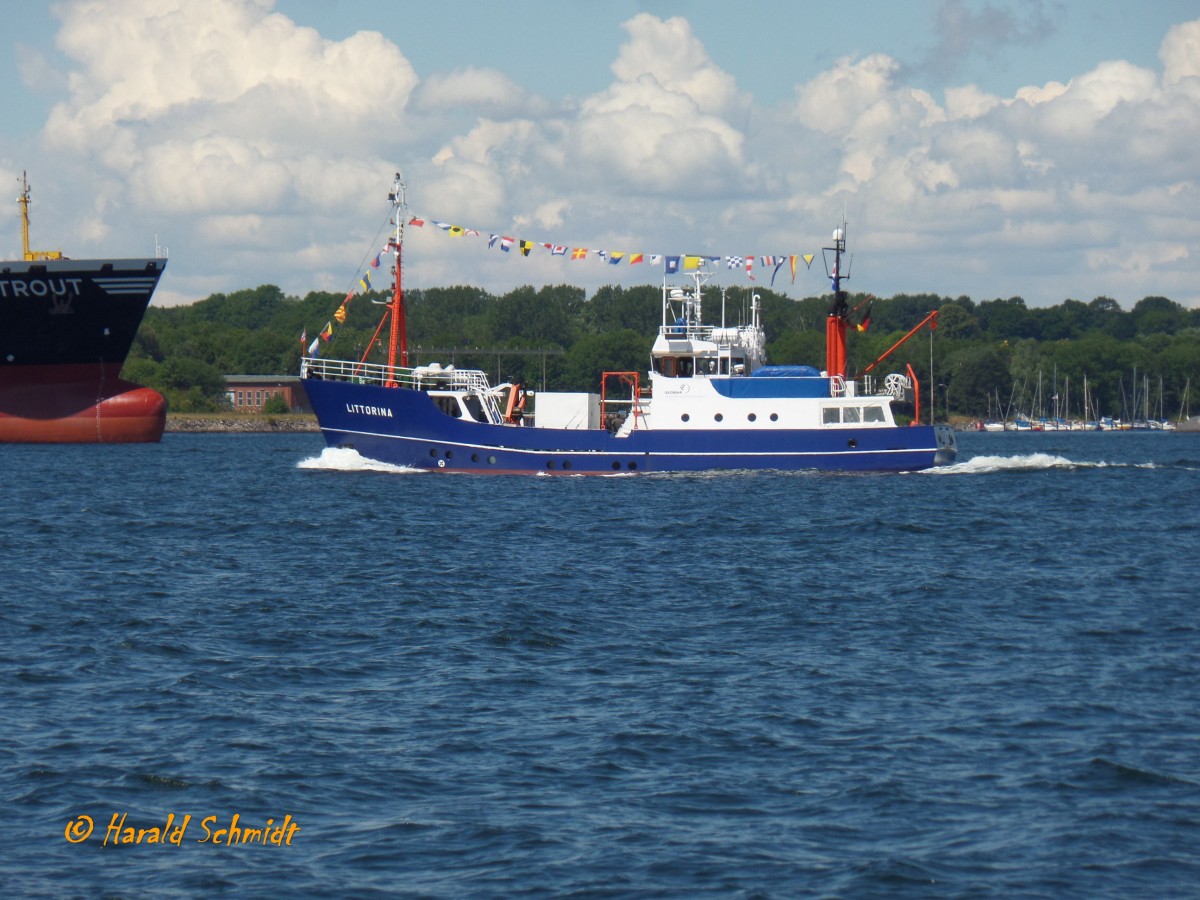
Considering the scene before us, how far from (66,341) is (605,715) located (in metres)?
48.9

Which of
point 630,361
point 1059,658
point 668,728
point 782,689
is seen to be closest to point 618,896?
point 668,728

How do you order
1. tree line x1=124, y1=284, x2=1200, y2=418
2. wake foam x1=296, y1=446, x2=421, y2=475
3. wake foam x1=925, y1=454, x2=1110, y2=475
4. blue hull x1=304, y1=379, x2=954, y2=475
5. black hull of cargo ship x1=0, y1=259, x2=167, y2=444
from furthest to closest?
1. tree line x1=124, y1=284, x2=1200, y2=418
2. black hull of cargo ship x1=0, y1=259, x2=167, y2=444
3. wake foam x1=925, y1=454, x2=1110, y2=475
4. wake foam x1=296, y1=446, x2=421, y2=475
5. blue hull x1=304, y1=379, x2=954, y2=475

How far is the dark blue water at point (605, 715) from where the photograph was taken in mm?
10250

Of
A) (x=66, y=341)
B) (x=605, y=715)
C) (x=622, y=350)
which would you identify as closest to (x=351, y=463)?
(x=66, y=341)

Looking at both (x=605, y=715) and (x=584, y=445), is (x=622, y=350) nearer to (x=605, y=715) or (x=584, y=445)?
(x=584, y=445)

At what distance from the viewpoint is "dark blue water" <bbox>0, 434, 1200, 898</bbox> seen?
33.6 ft

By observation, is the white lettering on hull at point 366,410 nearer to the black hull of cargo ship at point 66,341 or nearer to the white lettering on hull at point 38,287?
the black hull of cargo ship at point 66,341

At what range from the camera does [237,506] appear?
36.9m

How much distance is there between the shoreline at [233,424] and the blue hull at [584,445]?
7143 centimetres

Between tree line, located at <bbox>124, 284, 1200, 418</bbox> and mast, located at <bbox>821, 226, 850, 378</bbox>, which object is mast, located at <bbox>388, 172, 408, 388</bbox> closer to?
mast, located at <bbox>821, 226, 850, 378</bbox>

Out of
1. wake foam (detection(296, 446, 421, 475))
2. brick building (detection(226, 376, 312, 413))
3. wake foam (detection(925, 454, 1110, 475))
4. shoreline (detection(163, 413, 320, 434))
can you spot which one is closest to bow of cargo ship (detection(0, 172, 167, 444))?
wake foam (detection(296, 446, 421, 475))

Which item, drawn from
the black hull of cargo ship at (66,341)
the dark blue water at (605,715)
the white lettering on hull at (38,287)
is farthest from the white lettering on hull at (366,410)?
the white lettering on hull at (38,287)

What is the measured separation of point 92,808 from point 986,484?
3476 cm

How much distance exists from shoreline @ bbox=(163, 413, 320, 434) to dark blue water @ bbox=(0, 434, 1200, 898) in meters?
86.6
